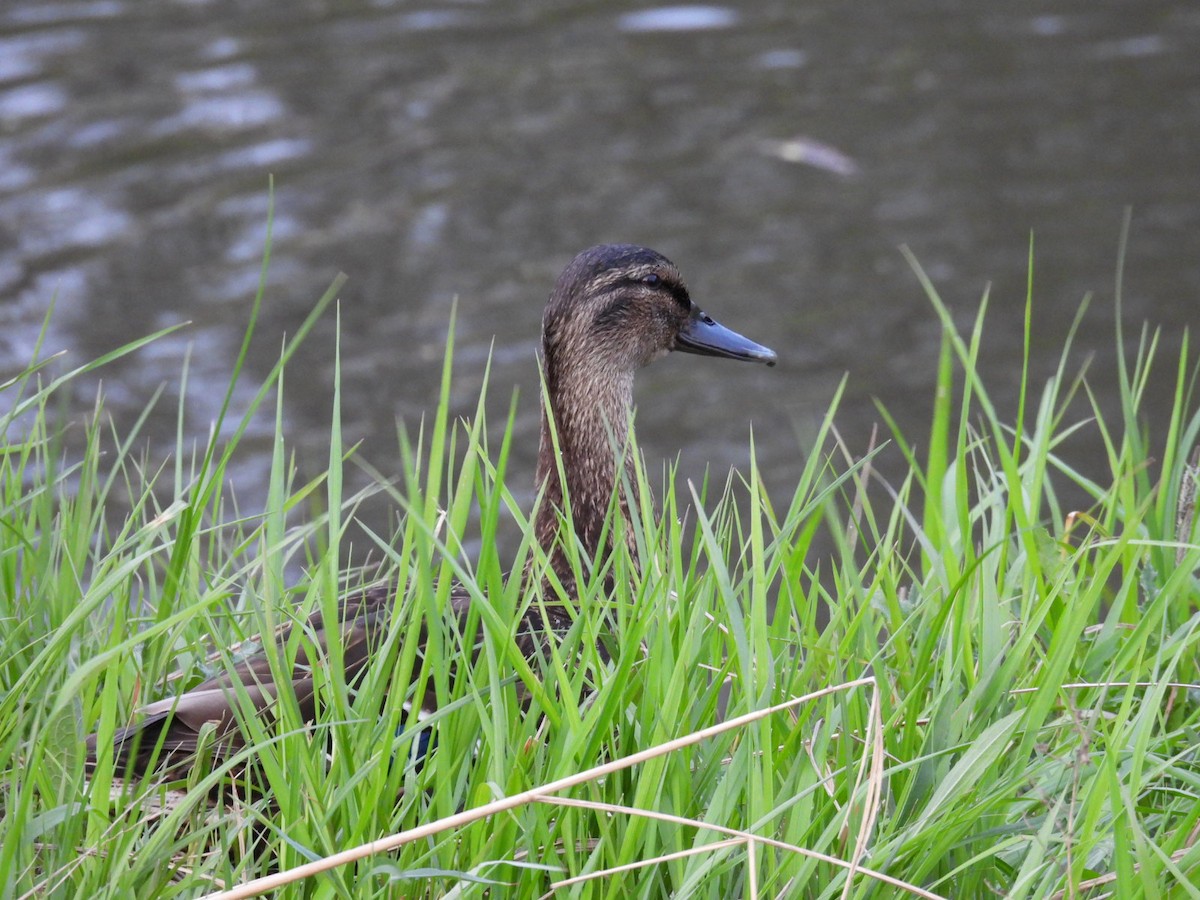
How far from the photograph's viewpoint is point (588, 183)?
796 centimetres

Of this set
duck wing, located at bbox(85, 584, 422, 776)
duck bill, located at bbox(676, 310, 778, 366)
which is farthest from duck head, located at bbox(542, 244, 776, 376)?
duck wing, located at bbox(85, 584, 422, 776)

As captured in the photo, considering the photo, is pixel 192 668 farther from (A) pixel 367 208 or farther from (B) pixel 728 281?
(A) pixel 367 208

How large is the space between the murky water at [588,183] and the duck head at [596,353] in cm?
215

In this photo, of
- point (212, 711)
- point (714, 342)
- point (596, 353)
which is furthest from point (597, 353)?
point (212, 711)

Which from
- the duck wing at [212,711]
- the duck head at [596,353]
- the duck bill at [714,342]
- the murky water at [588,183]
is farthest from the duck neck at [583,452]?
the murky water at [588,183]

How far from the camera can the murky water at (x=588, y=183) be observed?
673cm

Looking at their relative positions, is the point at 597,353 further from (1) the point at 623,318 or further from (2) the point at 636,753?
(2) the point at 636,753

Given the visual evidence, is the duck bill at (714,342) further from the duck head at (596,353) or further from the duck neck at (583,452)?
the duck neck at (583,452)

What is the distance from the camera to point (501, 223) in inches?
302

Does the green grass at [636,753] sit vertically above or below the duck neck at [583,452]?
above

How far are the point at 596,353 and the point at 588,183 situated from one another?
4.34 m

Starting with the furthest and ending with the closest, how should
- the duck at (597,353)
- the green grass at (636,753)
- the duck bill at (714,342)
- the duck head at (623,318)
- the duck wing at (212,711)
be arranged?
1. the duck bill at (714,342)
2. the duck head at (623,318)
3. the duck at (597,353)
4. the duck wing at (212,711)
5. the green grass at (636,753)

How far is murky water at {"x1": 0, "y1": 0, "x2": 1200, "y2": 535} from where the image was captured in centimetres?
673

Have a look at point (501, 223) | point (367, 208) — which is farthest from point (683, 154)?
point (367, 208)
